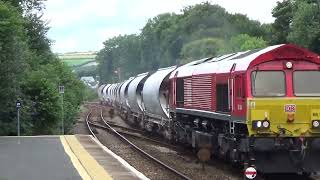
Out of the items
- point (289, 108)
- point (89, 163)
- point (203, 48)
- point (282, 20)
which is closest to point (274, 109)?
point (289, 108)

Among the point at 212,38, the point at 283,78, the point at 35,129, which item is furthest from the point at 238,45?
the point at 283,78

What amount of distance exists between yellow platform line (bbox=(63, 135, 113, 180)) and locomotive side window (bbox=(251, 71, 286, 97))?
4119 millimetres

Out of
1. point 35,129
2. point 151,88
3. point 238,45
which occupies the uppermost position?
point 238,45

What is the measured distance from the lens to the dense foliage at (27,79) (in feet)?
93.1

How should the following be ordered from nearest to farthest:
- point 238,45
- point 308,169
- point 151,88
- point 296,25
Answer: point 308,169, point 151,88, point 296,25, point 238,45

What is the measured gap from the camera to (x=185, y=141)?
921 inches

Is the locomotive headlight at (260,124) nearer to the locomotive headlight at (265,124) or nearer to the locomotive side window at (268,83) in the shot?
the locomotive headlight at (265,124)

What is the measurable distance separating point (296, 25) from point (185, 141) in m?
27.0

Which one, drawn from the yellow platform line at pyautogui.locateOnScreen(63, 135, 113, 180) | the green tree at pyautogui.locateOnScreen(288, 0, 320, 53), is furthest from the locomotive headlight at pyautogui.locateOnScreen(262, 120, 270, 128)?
the green tree at pyautogui.locateOnScreen(288, 0, 320, 53)

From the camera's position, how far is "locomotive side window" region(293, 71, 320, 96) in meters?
15.4

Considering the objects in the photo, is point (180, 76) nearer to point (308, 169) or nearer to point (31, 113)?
point (308, 169)

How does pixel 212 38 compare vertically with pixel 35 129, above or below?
above

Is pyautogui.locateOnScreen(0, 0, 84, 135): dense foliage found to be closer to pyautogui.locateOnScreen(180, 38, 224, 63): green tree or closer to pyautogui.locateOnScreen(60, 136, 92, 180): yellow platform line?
pyautogui.locateOnScreen(60, 136, 92, 180): yellow platform line

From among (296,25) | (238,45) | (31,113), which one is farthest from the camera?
(238,45)
